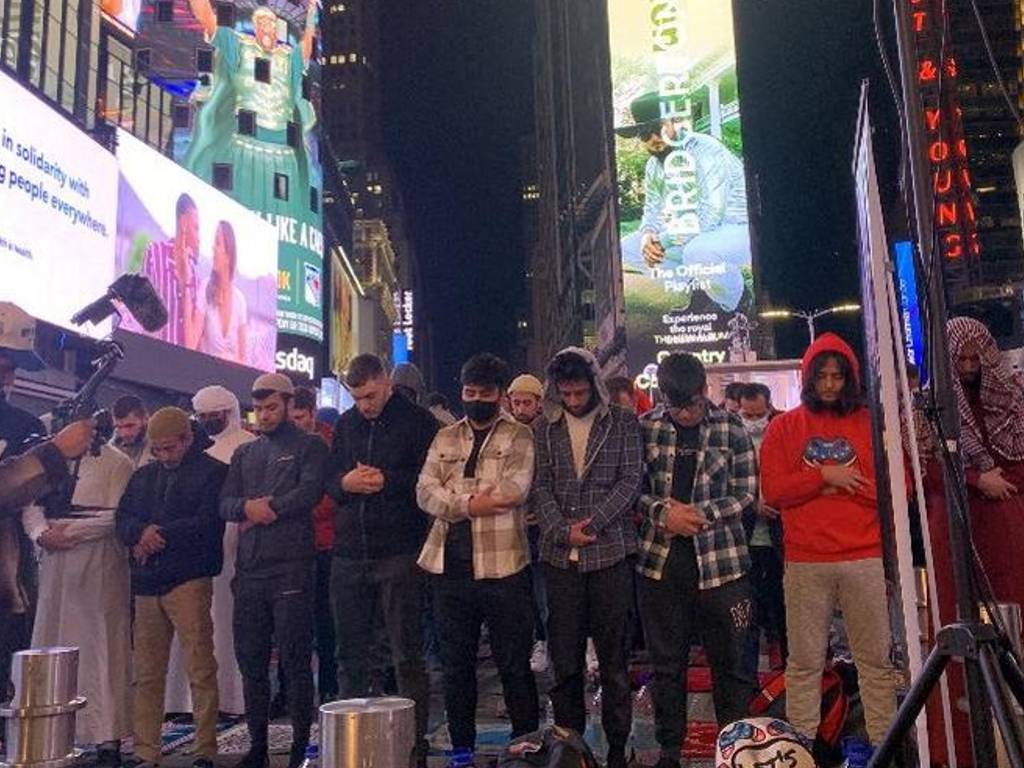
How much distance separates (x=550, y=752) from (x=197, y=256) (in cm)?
1768

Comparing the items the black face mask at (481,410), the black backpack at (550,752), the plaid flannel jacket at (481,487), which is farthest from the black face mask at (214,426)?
the black backpack at (550,752)

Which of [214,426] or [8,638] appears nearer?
[8,638]

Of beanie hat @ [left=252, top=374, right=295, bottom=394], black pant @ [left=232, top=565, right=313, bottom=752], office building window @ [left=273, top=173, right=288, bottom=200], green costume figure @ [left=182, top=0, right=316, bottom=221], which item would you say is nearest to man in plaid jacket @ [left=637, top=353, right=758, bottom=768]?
black pant @ [left=232, top=565, right=313, bottom=752]

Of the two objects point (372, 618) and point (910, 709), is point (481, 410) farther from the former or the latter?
point (910, 709)

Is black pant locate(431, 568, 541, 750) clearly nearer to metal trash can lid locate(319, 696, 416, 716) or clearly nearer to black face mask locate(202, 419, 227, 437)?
black face mask locate(202, 419, 227, 437)

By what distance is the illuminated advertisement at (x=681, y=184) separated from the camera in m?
33.6

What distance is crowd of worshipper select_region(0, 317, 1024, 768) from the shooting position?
459cm

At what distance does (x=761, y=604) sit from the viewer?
8.12m

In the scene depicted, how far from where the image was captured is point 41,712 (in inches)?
72.4

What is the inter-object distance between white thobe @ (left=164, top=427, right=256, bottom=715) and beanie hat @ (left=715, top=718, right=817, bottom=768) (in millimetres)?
4306

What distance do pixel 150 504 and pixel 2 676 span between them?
4.05 ft

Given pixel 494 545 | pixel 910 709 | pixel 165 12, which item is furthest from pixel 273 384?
pixel 165 12

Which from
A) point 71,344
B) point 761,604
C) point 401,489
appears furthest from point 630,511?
point 71,344

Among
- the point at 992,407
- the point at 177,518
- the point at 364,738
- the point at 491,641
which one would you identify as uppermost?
the point at 992,407
